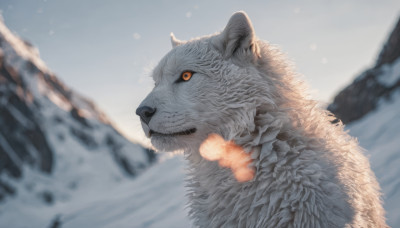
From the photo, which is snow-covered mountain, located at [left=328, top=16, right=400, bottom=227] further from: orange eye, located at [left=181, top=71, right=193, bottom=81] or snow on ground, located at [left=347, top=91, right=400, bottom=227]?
orange eye, located at [left=181, top=71, right=193, bottom=81]

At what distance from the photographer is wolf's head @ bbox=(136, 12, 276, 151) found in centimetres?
258

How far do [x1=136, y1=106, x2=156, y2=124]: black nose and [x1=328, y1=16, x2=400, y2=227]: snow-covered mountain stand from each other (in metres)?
5.31

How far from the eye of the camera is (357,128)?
12031mm

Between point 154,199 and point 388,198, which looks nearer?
point 388,198

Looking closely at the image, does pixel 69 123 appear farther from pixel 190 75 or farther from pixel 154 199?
pixel 190 75

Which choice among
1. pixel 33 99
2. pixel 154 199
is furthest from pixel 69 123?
pixel 154 199

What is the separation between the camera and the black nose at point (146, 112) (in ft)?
8.45

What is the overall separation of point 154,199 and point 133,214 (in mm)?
1574

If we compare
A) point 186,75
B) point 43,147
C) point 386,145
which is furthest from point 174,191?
point 43,147

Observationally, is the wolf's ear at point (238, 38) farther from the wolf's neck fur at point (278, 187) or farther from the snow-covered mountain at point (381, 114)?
the snow-covered mountain at point (381, 114)

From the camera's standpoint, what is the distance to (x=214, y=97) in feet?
8.68

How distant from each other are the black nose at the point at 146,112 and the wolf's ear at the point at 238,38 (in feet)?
3.44

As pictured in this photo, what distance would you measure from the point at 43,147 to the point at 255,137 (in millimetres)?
44933

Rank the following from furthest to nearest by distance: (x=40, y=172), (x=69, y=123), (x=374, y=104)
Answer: (x=69, y=123) < (x=40, y=172) < (x=374, y=104)
